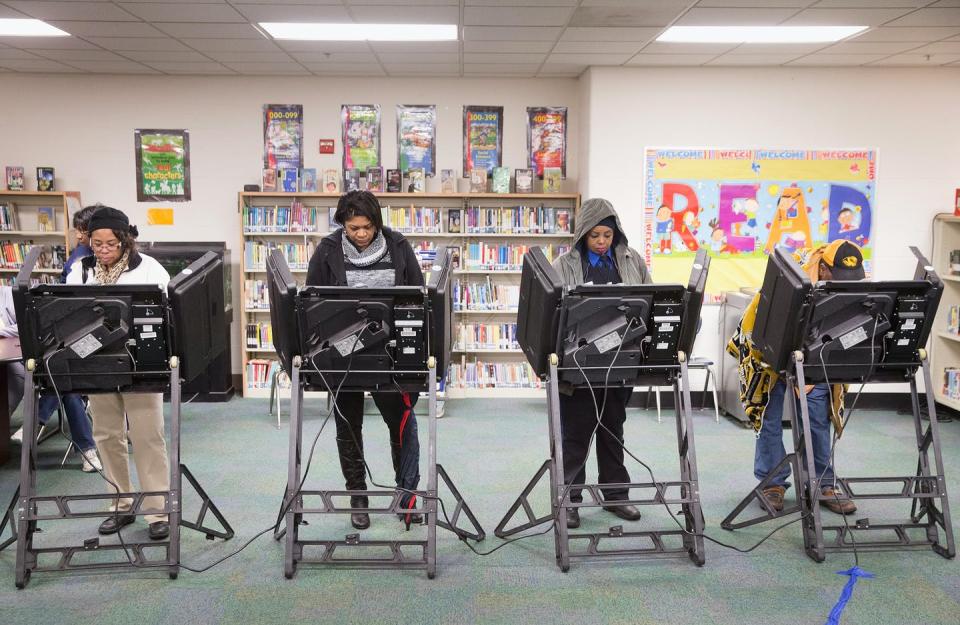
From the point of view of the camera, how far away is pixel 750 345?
3793mm

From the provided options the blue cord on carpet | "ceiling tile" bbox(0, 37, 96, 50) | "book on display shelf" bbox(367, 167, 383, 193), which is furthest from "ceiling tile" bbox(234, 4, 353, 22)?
the blue cord on carpet

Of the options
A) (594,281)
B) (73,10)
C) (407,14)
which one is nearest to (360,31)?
(407,14)

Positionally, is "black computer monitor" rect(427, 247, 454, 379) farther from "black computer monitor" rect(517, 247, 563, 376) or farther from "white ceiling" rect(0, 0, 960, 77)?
"white ceiling" rect(0, 0, 960, 77)

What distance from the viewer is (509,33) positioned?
205 inches

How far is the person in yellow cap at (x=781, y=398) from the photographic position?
3.73 metres

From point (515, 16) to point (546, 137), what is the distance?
86.5 inches

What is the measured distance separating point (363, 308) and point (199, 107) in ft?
15.4

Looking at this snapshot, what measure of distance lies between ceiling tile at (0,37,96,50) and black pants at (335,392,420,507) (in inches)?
149

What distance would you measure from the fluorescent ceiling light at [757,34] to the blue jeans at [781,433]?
2580 mm

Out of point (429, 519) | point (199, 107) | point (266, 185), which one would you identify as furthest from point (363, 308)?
point (199, 107)

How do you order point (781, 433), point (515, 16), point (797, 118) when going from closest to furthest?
point (781, 433), point (515, 16), point (797, 118)

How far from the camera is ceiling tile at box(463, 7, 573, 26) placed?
15.3 ft

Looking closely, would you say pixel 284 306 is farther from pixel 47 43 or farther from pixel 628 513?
pixel 47 43

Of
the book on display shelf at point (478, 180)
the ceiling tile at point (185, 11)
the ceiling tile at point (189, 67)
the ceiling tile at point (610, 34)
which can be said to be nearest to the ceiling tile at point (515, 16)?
the ceiling tile at point (610, 34)
